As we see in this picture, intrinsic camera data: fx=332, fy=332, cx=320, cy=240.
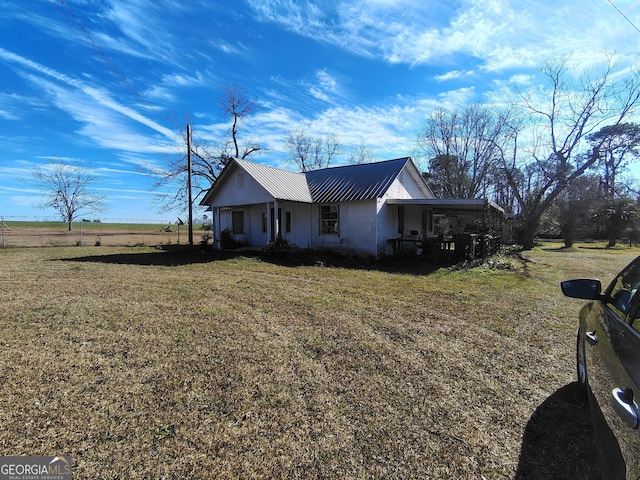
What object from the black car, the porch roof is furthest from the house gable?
the black car

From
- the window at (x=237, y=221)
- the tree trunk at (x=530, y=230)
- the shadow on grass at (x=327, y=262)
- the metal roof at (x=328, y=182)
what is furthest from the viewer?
the tree trunk at (x=530, y=230)

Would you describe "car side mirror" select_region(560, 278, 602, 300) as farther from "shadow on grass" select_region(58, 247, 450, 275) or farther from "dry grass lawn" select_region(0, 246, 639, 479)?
"shadow on grass" select_region(58, 247, 450, 275)

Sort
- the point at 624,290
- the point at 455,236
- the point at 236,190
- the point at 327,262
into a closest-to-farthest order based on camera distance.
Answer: the point at 624,290 < the point at 327,262 < the point at 455,236 < the point at 236,190

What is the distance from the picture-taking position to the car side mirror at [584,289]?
8.46 ft

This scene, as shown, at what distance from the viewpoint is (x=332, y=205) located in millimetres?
15523

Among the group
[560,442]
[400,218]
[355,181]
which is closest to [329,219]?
[355,181]

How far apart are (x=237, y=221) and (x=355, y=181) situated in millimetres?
7137

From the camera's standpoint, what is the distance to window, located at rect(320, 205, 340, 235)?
15461 millimetres

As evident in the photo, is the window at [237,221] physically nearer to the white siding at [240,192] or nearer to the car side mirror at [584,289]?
the white siding at [240,192]

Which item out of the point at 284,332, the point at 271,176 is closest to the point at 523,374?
the point at 284,332

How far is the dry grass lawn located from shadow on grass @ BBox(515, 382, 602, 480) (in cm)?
4

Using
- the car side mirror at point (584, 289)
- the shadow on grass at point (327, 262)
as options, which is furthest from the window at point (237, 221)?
the car side mirror at point (584, 289)

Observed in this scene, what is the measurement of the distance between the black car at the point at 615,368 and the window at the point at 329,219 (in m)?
12.8

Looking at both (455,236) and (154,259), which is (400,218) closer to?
(455,236)
